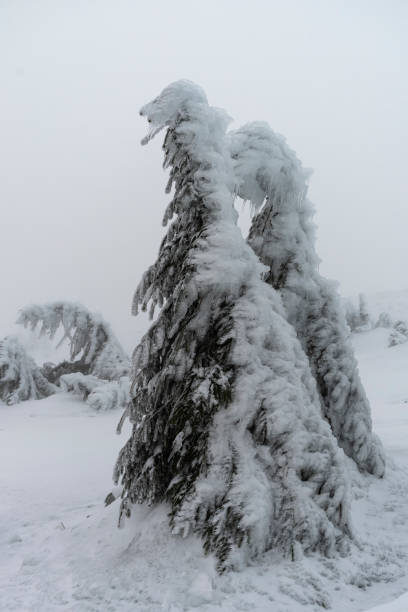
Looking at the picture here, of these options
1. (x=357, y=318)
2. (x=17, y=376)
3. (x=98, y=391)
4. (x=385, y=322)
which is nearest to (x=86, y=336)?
(x=17, y=376)

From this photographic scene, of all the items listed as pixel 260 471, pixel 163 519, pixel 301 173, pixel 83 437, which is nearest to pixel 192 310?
pixel 260 471

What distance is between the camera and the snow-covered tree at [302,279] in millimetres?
5230

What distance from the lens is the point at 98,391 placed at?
1326cm

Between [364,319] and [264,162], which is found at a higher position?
[364,319]

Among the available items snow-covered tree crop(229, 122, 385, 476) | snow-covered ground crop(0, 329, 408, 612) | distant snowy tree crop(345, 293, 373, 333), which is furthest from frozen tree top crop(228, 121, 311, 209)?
distant snowy tree crop(345, 293, 373, 333)

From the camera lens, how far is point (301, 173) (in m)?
5.38

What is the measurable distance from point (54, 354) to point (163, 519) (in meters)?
29.7

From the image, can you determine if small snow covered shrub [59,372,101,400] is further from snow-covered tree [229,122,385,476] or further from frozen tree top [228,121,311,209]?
frozen tree top [228,121,311,209]

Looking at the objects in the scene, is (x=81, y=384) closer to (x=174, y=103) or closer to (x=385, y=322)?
(x=174, y=103)

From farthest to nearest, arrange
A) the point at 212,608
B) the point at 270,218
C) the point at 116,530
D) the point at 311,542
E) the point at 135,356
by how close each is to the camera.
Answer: the point at 270,218
the point at 135,356
the point at 116,530
the point at 311,542
the point at 212,608

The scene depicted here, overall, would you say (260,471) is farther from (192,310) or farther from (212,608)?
(192,310)

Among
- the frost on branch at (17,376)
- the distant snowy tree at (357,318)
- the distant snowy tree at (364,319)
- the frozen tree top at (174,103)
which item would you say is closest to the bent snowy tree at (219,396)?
the frozen tree top at (174,103)

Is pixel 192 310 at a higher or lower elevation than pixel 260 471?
higher

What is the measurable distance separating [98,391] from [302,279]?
31.1ft
